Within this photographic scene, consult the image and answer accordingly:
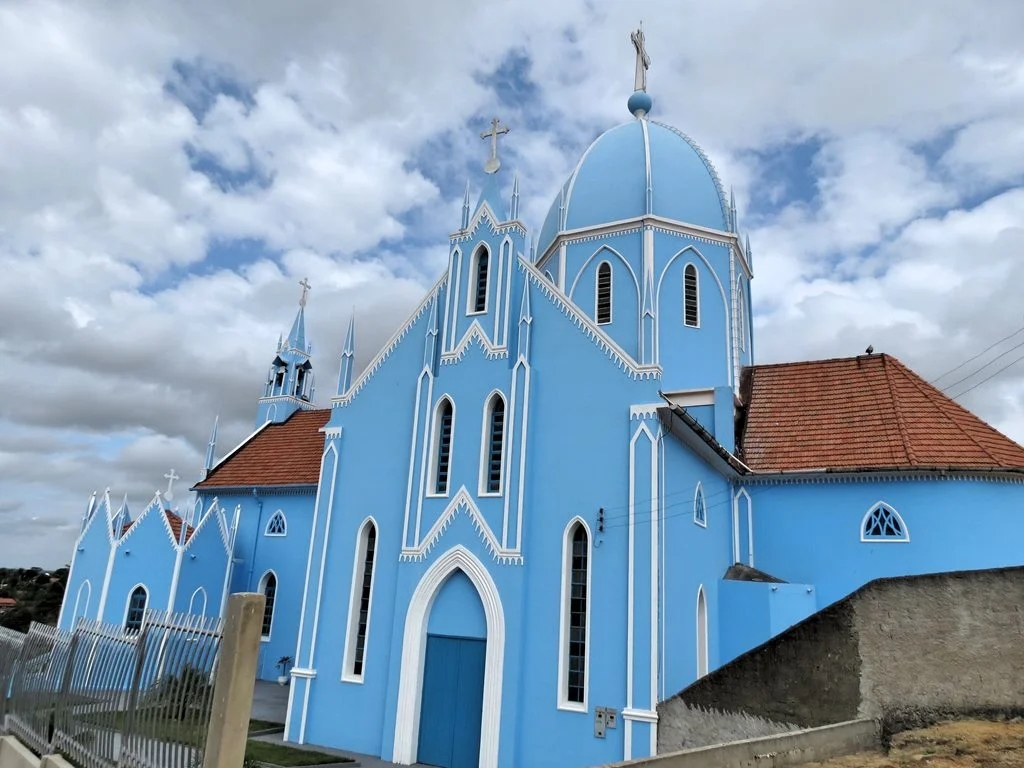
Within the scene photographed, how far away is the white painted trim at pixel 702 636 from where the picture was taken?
574 inches

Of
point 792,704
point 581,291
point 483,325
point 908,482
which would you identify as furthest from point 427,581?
point 908,482

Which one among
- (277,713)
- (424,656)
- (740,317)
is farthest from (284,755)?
(740,317)

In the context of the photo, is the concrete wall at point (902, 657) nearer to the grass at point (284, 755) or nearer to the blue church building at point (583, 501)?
the blue church building at point (583, 501)

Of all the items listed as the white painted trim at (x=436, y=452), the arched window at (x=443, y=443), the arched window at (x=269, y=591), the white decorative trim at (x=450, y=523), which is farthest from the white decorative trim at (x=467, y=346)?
the arched window at (x=269, y=591)

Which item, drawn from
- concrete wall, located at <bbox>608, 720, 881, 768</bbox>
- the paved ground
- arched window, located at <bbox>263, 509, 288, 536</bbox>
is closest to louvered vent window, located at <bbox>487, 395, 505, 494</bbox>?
the paved ground

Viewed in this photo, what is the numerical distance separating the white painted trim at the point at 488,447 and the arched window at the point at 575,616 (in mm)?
1754

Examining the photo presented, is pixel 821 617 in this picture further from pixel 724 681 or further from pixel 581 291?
pixel 581 291

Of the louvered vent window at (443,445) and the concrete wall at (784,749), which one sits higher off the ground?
the louvered vent window at (443,445)

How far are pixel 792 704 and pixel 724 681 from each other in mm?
1082

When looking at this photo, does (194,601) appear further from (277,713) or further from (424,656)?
(424,656)

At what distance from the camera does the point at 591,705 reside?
12508 mm

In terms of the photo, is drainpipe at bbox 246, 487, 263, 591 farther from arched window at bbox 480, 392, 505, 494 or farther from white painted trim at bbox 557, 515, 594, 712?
white painted trim at bbox 557, 515, 594, 712

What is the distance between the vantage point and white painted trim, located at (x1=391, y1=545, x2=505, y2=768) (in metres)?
13.1

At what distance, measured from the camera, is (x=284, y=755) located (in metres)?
13.2
